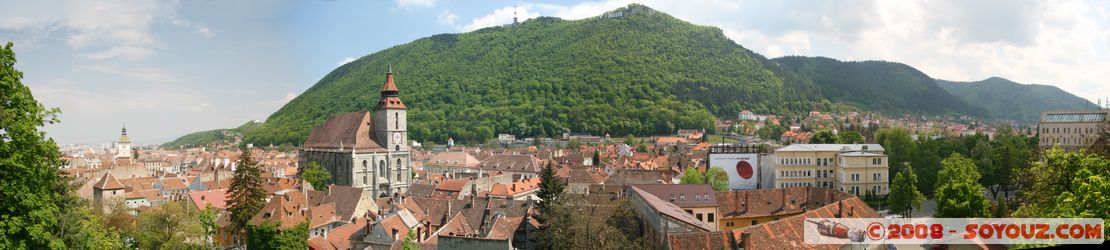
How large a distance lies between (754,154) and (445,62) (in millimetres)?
133027

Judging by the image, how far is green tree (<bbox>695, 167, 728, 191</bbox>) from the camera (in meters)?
42.9

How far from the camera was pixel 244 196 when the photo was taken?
106 ft

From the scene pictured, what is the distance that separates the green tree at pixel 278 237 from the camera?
26.7 metres

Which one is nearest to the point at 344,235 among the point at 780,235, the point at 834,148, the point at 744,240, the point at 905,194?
the point at 744,240

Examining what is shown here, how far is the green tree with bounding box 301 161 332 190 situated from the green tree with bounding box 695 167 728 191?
27245 millimetres

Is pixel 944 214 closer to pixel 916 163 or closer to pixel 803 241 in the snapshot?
pixel 803 241

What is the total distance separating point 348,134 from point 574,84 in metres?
95.0

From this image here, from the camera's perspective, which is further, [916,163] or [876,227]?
[916,163]

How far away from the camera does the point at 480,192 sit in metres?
45.4

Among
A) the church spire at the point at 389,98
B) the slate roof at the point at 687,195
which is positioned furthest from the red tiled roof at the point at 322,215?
the church spire at the point at 389,98

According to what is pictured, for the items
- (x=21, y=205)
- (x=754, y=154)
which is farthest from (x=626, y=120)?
(x=21, y=205)

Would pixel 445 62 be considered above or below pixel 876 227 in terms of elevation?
above

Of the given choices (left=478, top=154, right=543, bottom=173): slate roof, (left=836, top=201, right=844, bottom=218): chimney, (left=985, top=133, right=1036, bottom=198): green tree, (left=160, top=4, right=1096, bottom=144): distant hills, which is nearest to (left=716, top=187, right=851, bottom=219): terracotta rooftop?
(left=836, top=201, right=844, bottom=218): chimney

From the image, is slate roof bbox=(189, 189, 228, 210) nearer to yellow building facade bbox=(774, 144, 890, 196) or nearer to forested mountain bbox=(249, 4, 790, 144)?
yellow building facade bbox=(774, 144, 890, 196)
